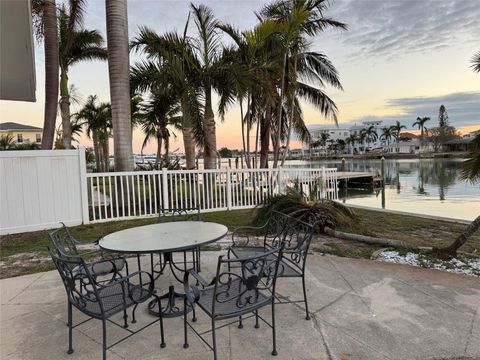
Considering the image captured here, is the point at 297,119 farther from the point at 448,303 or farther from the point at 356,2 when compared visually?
the point at 448,303

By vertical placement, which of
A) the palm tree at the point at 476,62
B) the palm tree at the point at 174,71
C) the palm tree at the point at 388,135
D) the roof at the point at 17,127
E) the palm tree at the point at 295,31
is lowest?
the palm tree at the point at 476,62

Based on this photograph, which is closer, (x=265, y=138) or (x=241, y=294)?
(x=241, y=294)

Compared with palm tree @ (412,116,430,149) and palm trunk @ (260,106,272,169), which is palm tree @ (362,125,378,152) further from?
palm trunk @ (260,106,272,169)

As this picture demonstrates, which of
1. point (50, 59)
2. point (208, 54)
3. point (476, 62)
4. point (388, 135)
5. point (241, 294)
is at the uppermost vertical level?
point (388, 135)

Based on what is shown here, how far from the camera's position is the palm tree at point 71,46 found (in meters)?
11.6

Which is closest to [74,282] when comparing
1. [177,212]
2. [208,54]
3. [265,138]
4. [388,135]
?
[177,212]

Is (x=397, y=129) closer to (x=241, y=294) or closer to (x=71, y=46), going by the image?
(x=71, y=46)

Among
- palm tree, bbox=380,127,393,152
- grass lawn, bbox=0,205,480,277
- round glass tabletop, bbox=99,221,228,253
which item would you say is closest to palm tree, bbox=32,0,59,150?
grass lawn, bbox=0,205,480,277

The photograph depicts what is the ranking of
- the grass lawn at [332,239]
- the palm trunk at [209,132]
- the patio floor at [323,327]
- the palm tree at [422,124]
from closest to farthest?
the patio floor at [323,327] → the grass lawn at [332,239] → the palm trunk at [209,132] → the palm tree at [422,124]

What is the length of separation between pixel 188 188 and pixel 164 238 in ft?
18.4

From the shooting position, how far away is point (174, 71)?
7953mm

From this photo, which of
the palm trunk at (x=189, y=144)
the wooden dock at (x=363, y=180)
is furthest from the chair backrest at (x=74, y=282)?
the wooden dock at (x=363, y=180)

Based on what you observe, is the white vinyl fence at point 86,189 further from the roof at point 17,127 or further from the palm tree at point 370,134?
the palm tree at point 370,134

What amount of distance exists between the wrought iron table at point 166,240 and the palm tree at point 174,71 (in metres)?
5.43
